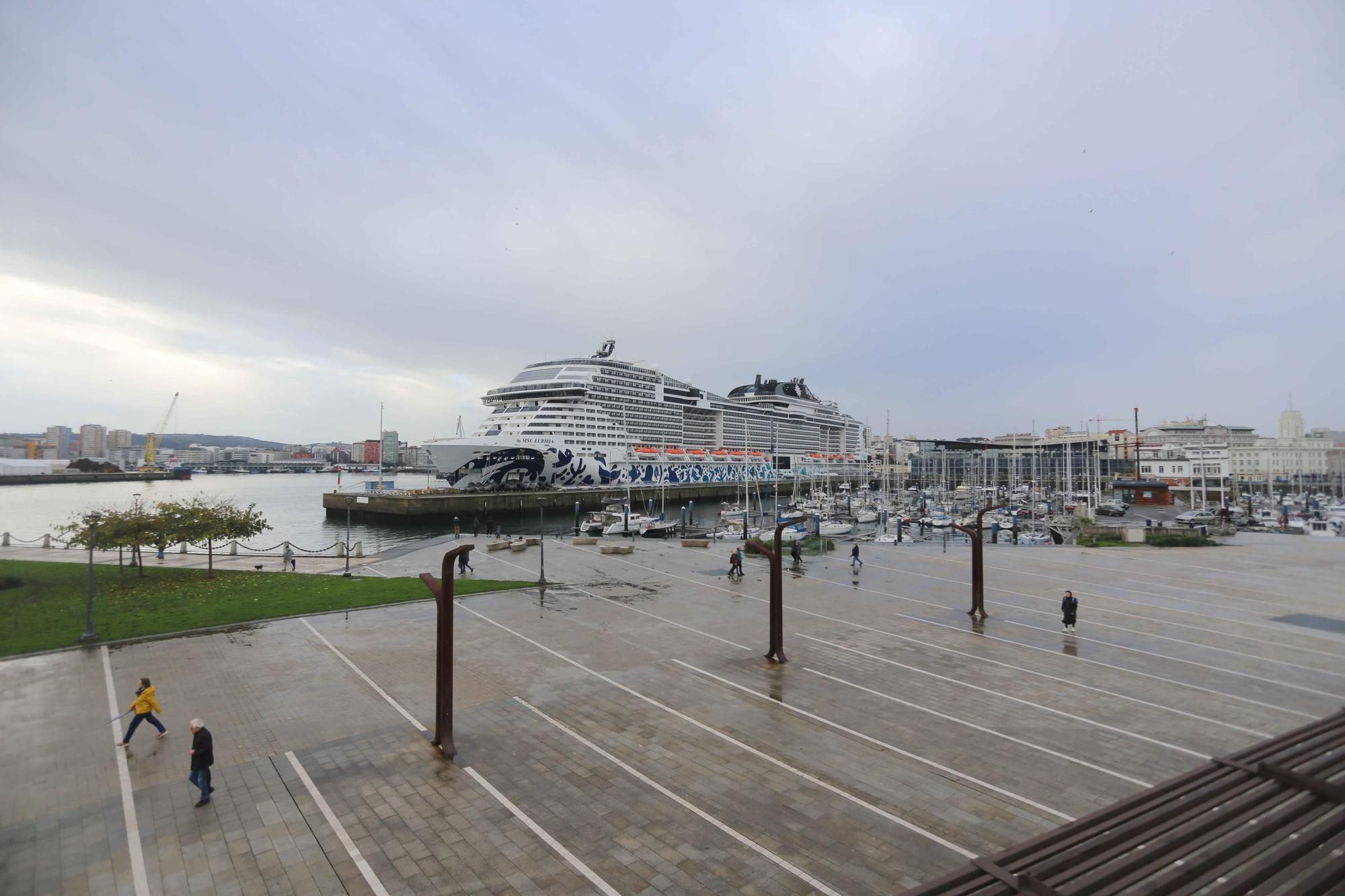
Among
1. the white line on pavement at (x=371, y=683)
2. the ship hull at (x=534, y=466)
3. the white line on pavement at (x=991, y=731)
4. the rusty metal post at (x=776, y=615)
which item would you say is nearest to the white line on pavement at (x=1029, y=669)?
the white line on pavement at (x=991, y=731)

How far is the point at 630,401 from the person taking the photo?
70562 mm

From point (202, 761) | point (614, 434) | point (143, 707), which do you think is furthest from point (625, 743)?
point (614, 434)

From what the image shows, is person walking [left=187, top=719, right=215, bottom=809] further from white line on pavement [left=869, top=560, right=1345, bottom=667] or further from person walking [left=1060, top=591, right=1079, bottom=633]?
white line on pavement [left=869, top=560, right=1345, bottom=667]

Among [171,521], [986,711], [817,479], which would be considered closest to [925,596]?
[986,711]

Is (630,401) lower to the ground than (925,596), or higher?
higher

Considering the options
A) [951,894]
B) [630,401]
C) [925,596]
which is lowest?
[925,596]

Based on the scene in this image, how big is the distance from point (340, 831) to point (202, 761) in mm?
1704

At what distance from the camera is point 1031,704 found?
29.8 ft

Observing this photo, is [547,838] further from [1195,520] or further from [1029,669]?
[1195,520]

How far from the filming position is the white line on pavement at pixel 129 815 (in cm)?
513

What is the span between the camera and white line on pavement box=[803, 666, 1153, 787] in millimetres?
6898

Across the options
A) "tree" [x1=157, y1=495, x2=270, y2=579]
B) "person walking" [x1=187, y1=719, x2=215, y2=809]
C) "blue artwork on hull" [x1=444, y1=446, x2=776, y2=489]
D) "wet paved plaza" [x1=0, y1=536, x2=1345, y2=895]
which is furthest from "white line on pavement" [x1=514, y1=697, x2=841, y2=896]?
"blue artwork on hull" [x1=444, y1=446, x2=776, y2=489]

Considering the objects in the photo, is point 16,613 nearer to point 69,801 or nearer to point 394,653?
point 394,653

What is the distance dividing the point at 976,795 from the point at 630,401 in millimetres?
65193
